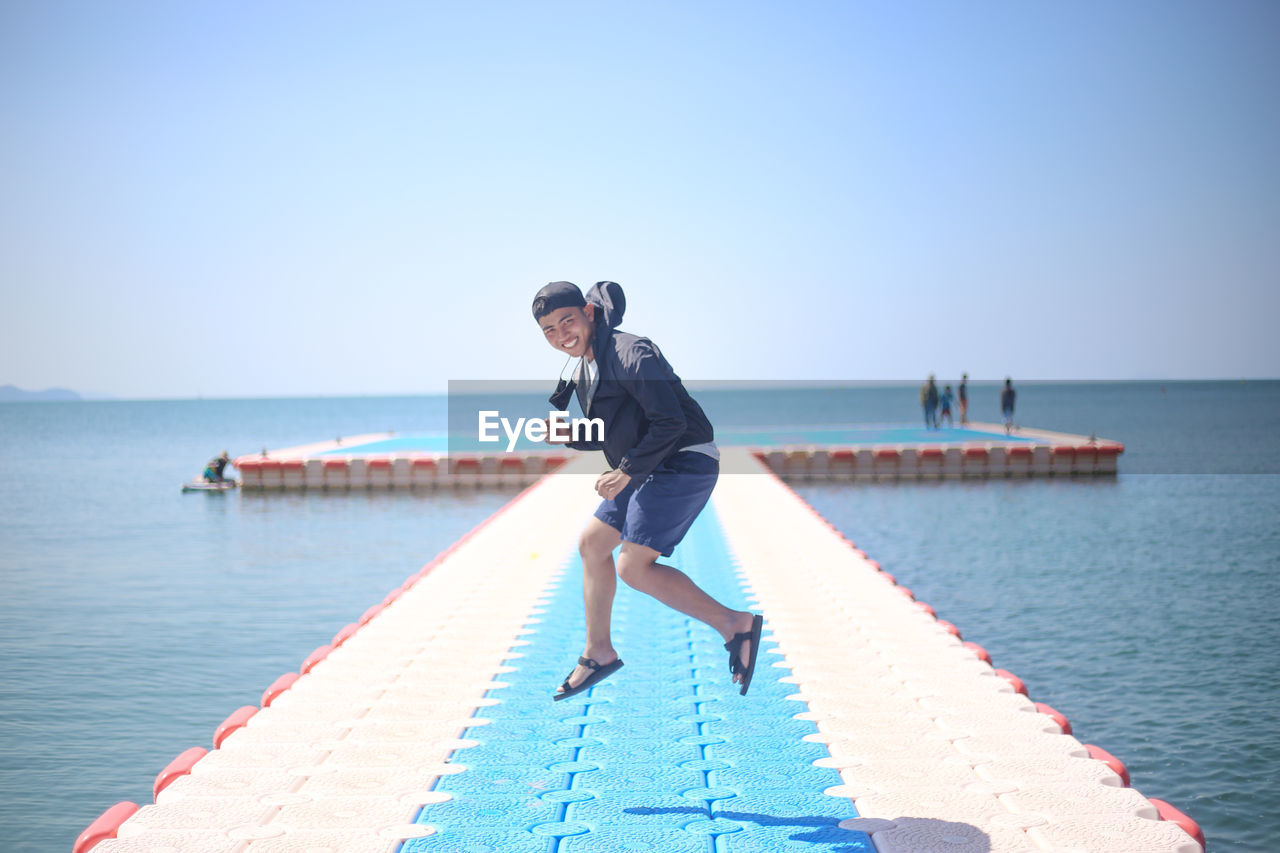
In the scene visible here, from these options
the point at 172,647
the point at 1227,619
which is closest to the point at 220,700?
the point at 172,647

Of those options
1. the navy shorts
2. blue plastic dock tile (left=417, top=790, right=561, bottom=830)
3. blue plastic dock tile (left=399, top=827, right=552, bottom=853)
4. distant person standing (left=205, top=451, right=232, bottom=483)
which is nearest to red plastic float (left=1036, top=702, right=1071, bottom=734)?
the navy shorts

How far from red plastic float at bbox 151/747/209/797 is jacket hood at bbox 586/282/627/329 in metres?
2.70

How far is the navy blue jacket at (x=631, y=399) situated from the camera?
4.15 metres

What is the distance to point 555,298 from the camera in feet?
14.1

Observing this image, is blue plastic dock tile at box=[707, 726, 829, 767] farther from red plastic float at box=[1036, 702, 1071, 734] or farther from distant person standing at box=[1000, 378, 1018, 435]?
distant person standing at box=[1000, 378, 1018, 435]

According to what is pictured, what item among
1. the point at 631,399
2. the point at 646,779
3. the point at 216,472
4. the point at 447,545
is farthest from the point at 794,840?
the point at 216,472

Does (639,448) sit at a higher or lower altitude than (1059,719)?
higher

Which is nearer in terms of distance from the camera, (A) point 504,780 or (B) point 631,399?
(B) point 631,399

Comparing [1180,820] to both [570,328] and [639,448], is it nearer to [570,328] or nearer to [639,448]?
[639,448]

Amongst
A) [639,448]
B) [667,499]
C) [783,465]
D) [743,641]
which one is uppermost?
[639,448]

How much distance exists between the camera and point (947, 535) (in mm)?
20922

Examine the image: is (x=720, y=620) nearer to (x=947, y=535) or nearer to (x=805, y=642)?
(x=805, y=642)

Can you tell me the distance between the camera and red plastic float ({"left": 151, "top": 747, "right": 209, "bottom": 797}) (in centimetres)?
439

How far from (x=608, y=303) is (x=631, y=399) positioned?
0.44 m
